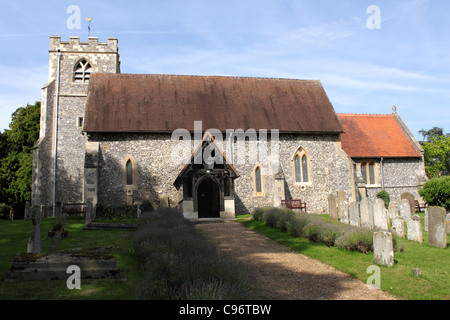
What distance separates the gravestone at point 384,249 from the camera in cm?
839

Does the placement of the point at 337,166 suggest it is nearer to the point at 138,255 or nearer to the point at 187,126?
the point at 187,126

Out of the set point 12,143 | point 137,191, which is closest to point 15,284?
point 137,191

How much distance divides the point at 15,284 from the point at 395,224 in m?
11.9

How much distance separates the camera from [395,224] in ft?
42.9

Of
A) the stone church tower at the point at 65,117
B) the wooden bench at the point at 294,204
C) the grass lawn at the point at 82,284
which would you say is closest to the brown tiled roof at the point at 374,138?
the wooden bench at the point at 294,204

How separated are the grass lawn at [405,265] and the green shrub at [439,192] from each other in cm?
898

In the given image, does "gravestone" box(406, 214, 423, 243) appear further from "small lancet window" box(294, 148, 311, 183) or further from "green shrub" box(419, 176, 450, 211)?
"small lancet window" box(294, 148, 311, 183)

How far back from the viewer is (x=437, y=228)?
1095 cm

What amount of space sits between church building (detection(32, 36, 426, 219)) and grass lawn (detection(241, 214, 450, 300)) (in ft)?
33.5

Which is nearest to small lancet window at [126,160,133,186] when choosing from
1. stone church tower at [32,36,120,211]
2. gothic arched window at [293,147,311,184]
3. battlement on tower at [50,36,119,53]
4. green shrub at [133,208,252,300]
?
stone church tower at [32,36,120,211]

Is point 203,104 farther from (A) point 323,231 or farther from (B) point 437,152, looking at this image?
(B) point 437,152

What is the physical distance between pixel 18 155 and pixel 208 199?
2201cm

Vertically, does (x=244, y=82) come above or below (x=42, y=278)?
above

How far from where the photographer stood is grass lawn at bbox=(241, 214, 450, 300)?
6631 mm
